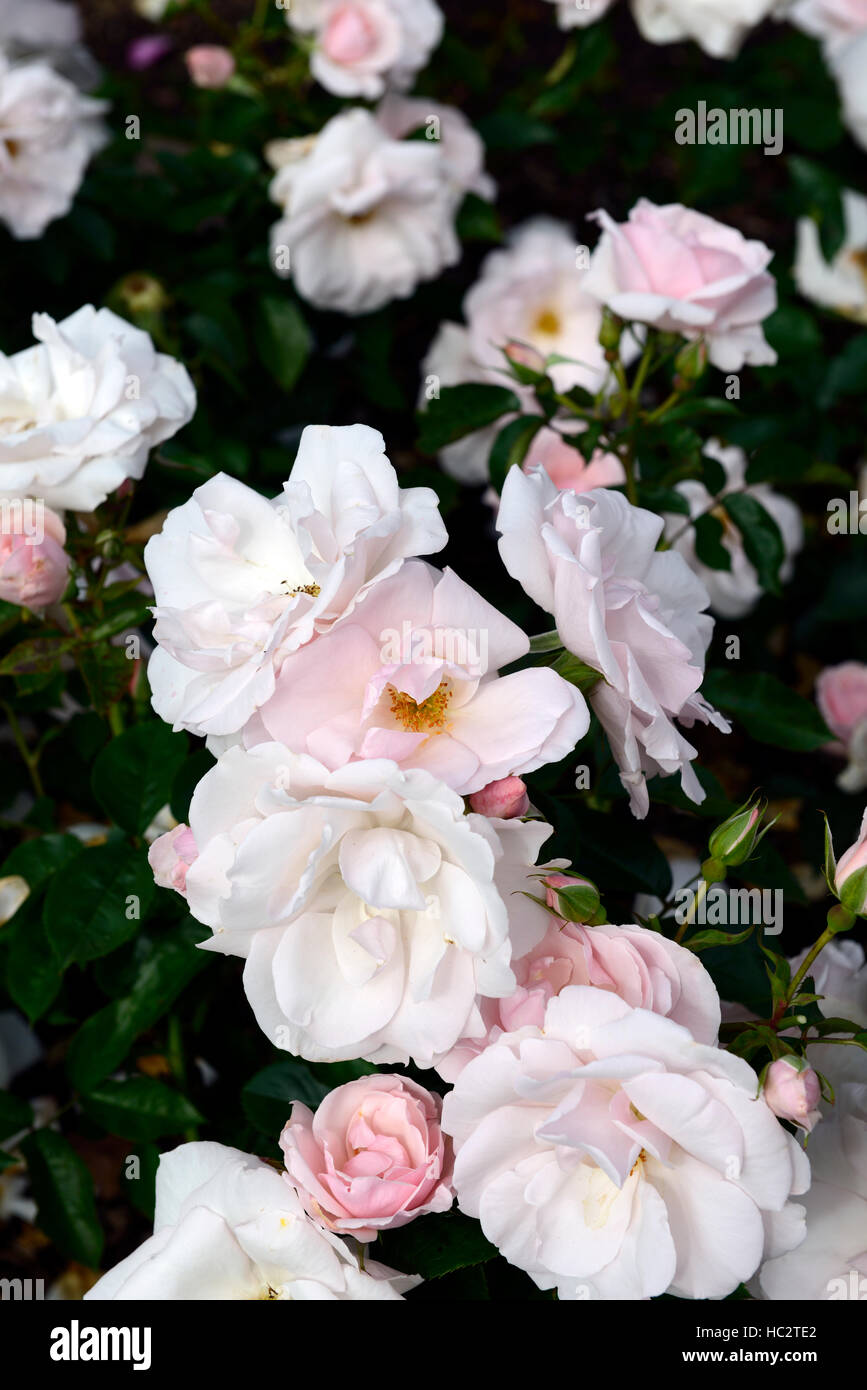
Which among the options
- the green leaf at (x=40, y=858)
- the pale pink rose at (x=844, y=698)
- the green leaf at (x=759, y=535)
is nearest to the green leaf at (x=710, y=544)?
the green leaf at (x=759, y=535)

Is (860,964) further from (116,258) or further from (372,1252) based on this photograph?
(116,258)

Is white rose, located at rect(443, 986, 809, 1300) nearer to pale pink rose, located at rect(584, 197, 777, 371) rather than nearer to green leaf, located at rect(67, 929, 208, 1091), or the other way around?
green leaf, located at rect(67, 929, 208, 1091)

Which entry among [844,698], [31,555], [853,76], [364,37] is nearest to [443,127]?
[364,37]

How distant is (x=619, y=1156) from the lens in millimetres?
739

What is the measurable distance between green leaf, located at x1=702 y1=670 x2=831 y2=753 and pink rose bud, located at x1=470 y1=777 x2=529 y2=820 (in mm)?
595

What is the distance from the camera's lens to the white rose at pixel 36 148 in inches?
61.0

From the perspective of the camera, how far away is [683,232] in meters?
1.26

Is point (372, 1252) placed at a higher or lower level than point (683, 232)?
lower

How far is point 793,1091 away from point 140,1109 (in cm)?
69

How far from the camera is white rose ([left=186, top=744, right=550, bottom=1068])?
0.71 metres

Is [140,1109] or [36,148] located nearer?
[140,1109]

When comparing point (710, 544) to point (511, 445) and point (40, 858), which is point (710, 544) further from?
point (40, 858)
